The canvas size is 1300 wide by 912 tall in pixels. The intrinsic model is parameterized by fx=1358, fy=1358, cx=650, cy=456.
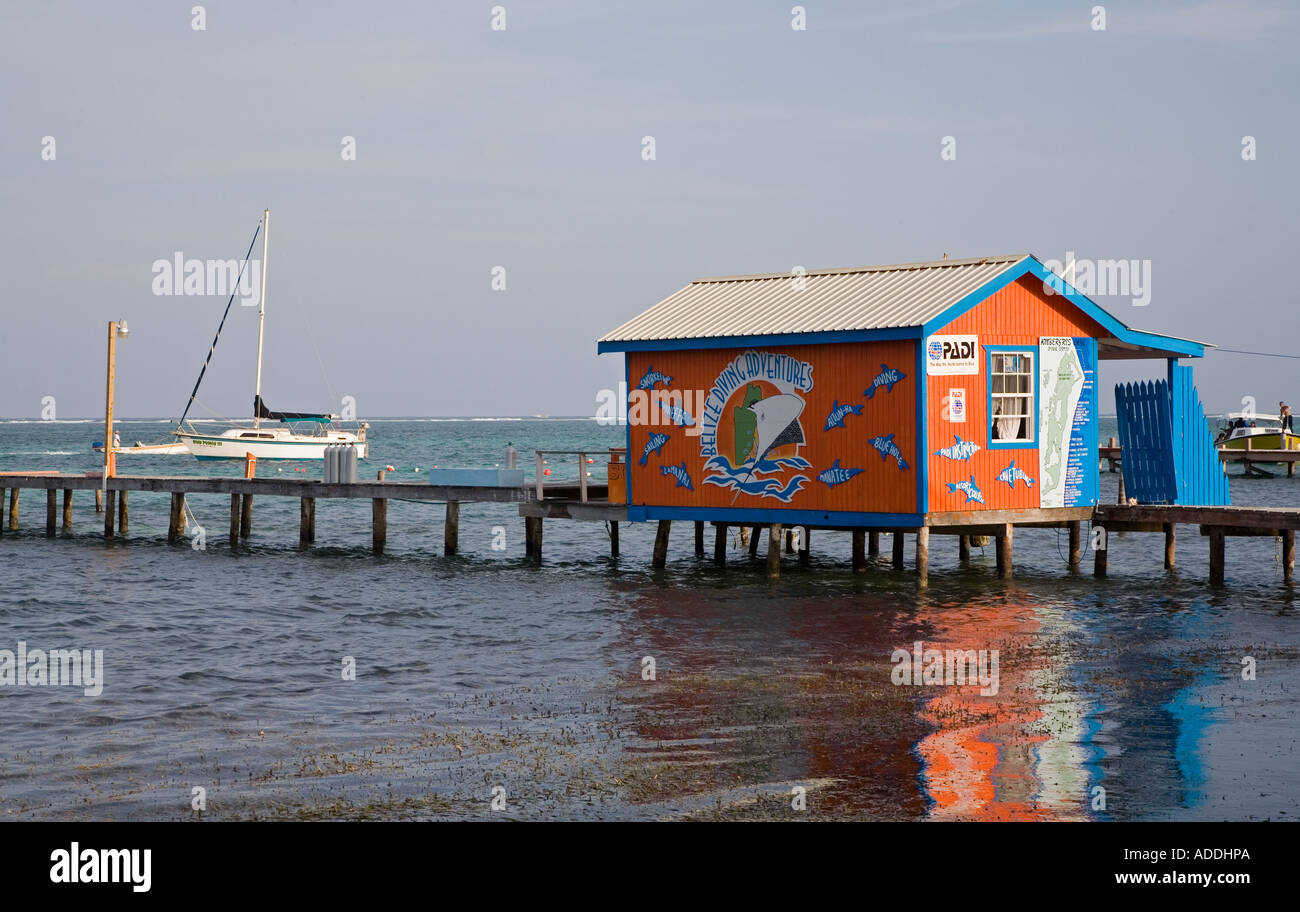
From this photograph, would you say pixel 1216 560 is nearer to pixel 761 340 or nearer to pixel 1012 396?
pixel 1012 396

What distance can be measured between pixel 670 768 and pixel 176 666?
369 inches

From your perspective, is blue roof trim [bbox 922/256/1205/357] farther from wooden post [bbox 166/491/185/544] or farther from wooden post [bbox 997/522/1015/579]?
wooden post [bbox 166/491/185/544]

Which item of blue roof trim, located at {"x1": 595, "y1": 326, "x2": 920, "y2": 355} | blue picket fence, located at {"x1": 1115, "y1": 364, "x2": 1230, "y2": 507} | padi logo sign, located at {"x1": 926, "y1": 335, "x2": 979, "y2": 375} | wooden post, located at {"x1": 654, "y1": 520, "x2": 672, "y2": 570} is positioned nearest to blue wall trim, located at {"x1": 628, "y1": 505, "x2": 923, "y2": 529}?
wooden post, located at {"x1": 654, "y1": 520, "x2": 672, "y2": 570}

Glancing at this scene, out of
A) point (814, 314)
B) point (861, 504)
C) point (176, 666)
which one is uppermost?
point (814, 314)

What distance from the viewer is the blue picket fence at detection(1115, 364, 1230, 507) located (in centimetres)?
2522

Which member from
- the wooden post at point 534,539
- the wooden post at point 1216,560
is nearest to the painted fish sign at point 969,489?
the wooden post at point 1216,560

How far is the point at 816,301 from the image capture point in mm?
26125

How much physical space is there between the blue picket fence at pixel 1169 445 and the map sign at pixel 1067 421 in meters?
0.68

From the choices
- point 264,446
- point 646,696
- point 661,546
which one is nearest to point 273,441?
point 264,446

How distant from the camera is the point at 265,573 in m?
30.7

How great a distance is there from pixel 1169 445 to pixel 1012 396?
3381mm

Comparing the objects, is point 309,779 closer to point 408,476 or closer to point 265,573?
point 265,573

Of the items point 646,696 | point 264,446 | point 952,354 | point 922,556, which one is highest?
point 952,354
